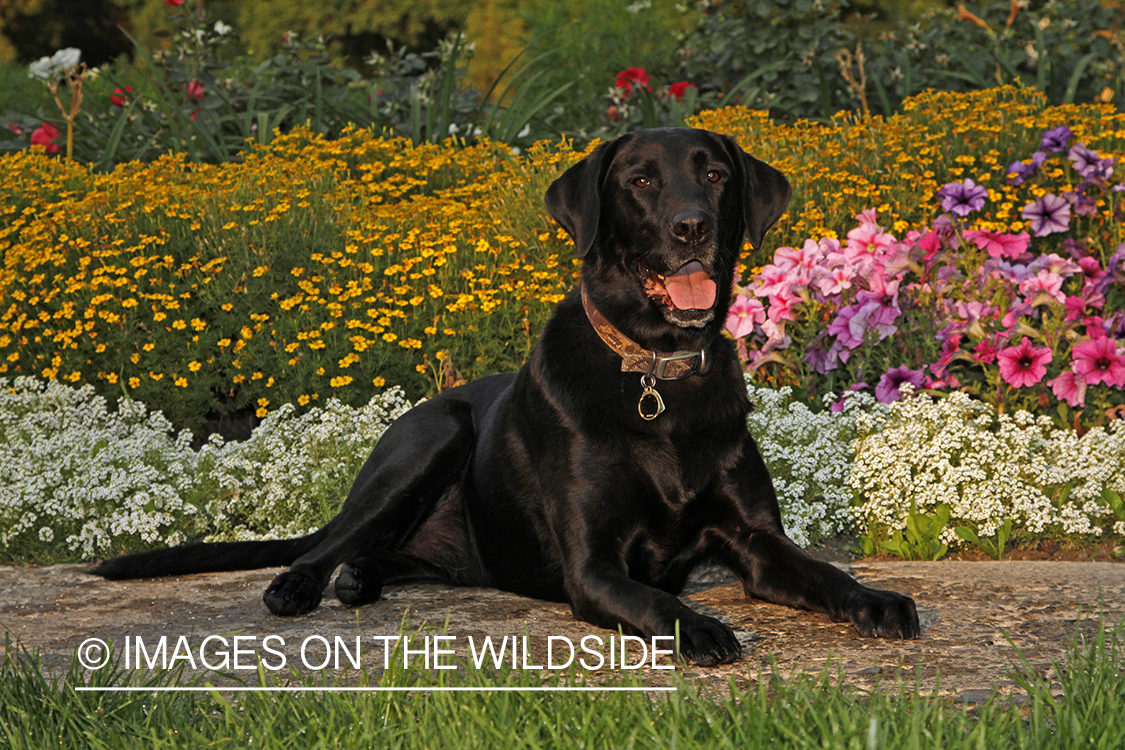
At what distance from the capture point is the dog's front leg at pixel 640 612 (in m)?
2.84

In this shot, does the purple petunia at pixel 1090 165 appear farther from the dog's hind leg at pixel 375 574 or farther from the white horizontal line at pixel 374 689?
the white horizontal line at pixel 374 689

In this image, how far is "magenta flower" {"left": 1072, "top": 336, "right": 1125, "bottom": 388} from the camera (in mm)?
5023

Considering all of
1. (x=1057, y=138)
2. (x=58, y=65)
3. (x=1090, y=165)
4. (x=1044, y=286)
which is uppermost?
(x=58, y=65)

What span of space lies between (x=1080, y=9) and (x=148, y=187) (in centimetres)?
832

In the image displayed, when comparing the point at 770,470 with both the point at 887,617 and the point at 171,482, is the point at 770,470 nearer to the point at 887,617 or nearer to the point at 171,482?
the point at 887,617

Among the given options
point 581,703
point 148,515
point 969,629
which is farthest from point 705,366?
point 148,515

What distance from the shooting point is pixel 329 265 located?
6809 millimetres

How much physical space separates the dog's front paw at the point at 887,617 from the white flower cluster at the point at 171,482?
108 inches

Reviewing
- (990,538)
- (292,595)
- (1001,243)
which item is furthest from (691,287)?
(1001,243)

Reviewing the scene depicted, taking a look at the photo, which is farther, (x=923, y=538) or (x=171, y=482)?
(x=171, y=482)

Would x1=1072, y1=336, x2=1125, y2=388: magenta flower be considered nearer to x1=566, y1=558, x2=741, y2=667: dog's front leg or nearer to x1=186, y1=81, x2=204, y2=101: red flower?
x1=566, y1=558, x2=741, y2=667: dog's front leg

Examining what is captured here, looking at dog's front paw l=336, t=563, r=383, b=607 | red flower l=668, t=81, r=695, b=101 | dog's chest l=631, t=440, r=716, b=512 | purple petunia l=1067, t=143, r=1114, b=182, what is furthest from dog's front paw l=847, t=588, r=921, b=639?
red flower l=668, t=81, r=695, b=101

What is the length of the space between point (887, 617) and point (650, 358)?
3.24ft

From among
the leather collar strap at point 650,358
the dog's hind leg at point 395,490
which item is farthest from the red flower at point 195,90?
the leather collar strap at point 650,358
